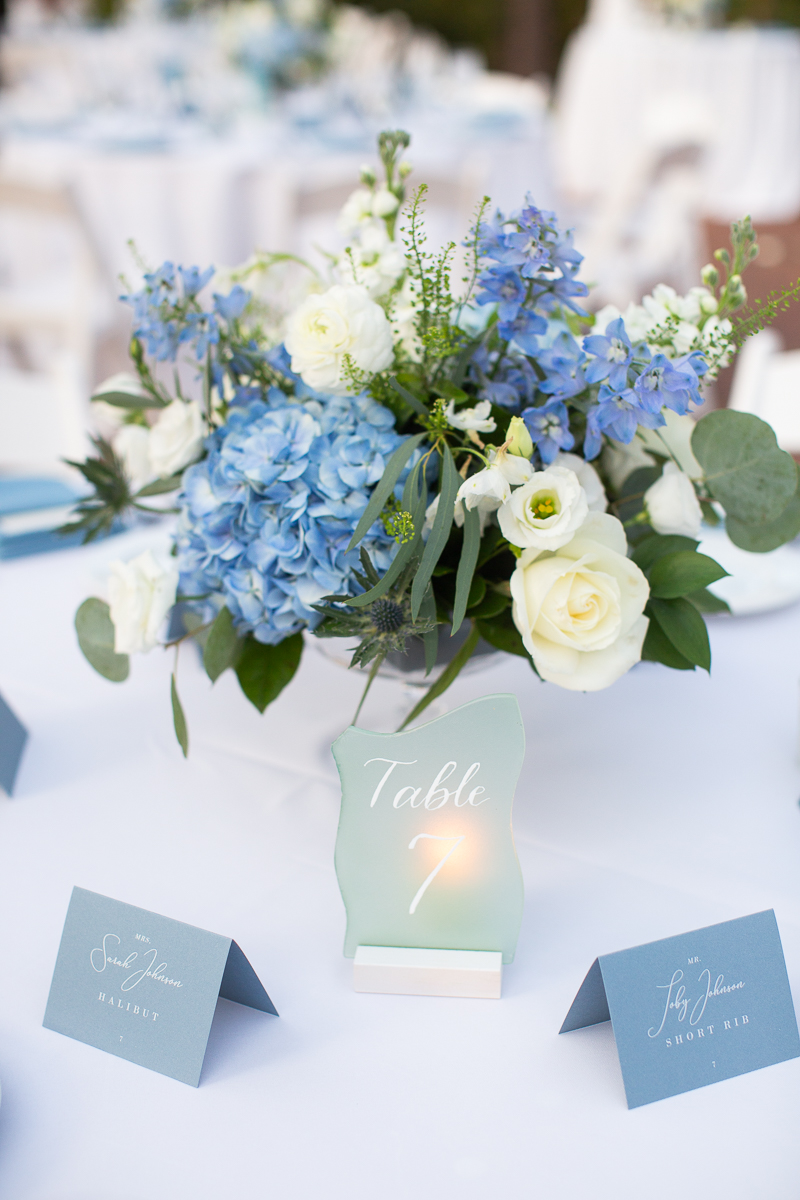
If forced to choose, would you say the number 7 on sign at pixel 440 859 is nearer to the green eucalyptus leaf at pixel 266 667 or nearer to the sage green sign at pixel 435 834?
the sage green sign at pixel 435 834

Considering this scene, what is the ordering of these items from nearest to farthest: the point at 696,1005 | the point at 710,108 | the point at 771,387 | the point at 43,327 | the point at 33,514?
the point at 696,1005 → the point at 33,514 → the point at 771,387 → the point at 43,327 → the point at 710,108

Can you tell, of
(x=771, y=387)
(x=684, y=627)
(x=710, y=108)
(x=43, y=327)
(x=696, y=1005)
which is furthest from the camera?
(x=710, y=108)

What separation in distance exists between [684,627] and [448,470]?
0.21 metres

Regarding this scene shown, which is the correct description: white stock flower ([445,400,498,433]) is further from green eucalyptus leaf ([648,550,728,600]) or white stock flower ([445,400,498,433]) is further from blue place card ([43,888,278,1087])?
blue place card ([43,888,278,1087])

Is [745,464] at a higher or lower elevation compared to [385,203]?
lower

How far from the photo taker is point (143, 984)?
0.60 meters

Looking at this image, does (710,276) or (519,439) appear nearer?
(519,439)

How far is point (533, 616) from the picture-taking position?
62cm

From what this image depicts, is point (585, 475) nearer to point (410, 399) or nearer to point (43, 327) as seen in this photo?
point (410, 399)

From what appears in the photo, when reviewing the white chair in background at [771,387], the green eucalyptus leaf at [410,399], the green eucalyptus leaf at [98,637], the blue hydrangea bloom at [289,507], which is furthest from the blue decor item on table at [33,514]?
the white chair in background at [771,387]

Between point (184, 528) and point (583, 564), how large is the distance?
1.01ft

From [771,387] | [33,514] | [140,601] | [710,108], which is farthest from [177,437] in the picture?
→ [710,108]

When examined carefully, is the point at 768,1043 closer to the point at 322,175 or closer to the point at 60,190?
the point at 60,190

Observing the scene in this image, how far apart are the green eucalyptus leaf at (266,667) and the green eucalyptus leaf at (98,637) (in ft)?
0.34
